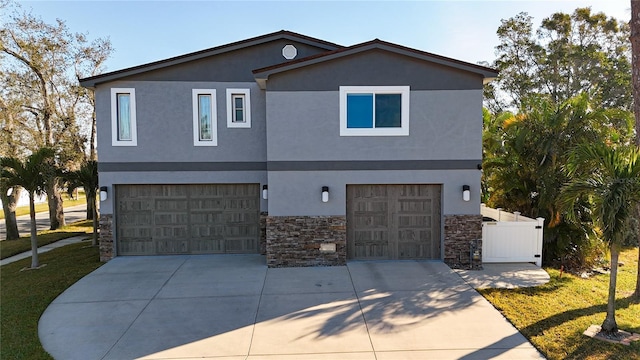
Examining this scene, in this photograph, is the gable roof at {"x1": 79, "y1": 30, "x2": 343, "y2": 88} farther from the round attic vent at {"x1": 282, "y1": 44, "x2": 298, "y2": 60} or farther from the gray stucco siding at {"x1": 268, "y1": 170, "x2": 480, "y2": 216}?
the gray stucco siding at {"x1": 268, "y1": 170, "x2": 480, "y2": 216}

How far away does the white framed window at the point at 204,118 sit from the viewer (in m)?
11.0

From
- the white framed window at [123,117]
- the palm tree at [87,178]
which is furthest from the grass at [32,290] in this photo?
the white framed window at [123,117]

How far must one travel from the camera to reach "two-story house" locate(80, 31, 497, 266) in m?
9.77

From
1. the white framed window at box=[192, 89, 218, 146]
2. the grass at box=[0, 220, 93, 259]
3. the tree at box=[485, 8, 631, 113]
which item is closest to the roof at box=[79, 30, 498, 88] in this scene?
the white framed window at box=[192, 89, 218, 146]

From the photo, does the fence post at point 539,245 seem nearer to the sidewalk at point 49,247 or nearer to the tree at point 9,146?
the sidewalk at point 49,247

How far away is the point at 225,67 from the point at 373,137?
5.04m

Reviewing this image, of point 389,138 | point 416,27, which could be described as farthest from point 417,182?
point 416,27

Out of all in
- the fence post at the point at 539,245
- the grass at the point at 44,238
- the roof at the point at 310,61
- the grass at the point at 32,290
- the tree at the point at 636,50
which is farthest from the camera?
the grass at the point at 44,238

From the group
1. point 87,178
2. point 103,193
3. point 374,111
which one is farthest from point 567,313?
point 87,178

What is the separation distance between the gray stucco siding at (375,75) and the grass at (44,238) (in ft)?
38.6

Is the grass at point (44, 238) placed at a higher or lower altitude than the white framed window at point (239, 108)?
lower

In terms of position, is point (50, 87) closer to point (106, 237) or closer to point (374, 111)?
point (106, 237)

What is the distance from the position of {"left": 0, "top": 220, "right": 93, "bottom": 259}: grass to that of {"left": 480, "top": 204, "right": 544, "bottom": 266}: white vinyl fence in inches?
623

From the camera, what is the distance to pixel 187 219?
11242mm
